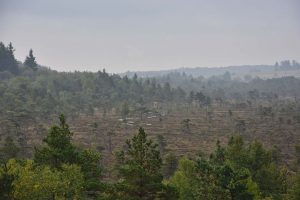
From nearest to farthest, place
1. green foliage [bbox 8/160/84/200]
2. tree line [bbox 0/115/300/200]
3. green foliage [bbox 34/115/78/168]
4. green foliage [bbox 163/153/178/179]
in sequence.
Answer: tree line [bbox 0/115/300/200] < green foliage [bbox 8/160/84/200] < green foliage [bbox 34/115/78/168] < green foliage [bbox 163/153/178/179]

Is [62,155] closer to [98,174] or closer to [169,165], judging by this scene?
[98,174]

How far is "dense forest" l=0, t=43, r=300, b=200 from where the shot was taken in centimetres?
2777

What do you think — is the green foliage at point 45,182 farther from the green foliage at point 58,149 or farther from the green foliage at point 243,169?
the green foliage at point 243,169

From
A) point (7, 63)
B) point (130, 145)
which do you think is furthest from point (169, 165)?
point (7, 63)

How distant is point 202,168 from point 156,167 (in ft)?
12.2

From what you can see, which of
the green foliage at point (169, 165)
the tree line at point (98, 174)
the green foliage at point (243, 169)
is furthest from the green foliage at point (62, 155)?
the green foliage at point (169, 165)

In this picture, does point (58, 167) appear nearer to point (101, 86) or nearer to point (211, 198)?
point (211, 198)

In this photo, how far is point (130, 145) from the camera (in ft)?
98.7

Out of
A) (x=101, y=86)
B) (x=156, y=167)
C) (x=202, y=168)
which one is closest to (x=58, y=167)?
(x=156, y=167)

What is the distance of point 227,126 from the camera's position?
417ft

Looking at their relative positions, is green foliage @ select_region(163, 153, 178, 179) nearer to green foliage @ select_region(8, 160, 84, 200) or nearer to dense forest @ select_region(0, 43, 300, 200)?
dense forest @ select_region(0, 43, 300, 200)

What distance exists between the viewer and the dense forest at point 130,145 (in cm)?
2777

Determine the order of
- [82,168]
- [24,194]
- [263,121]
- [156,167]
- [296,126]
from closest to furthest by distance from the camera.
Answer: [156,167] < [24,194] < [82,168] < [296,126] < [263,121]

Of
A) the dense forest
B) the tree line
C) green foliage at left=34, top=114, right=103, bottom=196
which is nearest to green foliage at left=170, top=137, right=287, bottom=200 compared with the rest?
the dense forest
